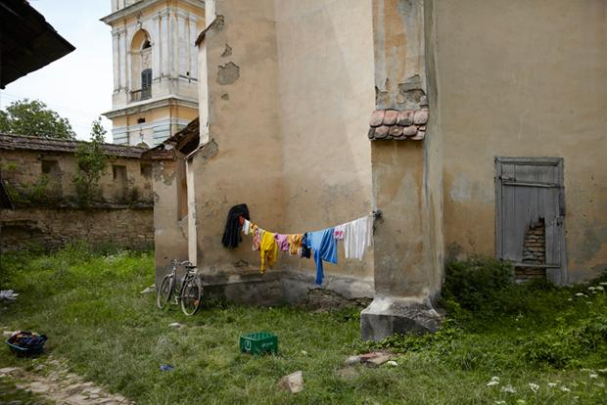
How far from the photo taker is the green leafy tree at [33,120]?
114ft

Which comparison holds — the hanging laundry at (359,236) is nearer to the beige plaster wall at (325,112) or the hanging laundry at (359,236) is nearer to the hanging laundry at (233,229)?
the beige plaster wall at (325,112)

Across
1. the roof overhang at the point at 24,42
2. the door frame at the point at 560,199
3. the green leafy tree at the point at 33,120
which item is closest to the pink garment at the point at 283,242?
the door frame at the point at 560,199

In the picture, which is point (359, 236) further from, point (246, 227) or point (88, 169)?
point (88, 169)

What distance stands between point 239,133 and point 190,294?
3.44 m

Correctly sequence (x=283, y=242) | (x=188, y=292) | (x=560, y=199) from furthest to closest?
(x=188, y=292) → (x=283, y=242) → (x=560, y=199)

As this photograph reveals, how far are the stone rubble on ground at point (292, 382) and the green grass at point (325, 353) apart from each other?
0.08 metres

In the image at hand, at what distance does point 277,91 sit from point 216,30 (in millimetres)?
1761

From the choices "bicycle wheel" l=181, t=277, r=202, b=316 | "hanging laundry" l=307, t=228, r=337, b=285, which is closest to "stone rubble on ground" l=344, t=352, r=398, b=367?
"hanging laundry" l=307, t=228, r=337, b=285

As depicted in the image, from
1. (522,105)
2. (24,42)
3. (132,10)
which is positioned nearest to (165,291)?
(24,42)

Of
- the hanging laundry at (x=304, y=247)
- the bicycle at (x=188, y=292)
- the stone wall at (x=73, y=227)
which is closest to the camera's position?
the hanging laundry at (x=304, y=247)

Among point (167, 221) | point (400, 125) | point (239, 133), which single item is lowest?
point (167, 221)

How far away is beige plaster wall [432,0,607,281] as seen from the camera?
8711 mm

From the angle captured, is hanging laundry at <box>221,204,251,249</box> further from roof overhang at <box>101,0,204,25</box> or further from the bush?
roof overhang at <box>101,0,204,25</box>

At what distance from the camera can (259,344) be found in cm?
665
